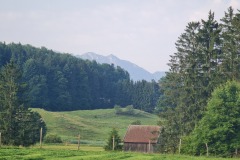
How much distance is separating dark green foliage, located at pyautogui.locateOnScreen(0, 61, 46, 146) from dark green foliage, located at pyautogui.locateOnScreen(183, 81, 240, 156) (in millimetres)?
22738

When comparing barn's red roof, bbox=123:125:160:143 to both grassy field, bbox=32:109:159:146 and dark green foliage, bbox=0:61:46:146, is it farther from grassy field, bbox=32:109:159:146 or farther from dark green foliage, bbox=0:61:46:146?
grassy field, bbox=32:109:159:146

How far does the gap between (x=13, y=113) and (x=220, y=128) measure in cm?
2844

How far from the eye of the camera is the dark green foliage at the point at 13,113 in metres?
55.9

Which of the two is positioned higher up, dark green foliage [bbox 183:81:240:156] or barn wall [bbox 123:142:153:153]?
dark green foliage [bbox 183:81:240:156]

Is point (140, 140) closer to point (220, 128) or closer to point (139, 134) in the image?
point (139, 134)

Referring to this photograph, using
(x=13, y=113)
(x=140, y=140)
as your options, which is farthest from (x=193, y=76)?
(x=13, y=113)

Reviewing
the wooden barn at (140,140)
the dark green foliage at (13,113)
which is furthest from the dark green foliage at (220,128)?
the wooden barn at (140,140)

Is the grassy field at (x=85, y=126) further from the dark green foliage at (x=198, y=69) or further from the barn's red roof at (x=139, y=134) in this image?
the dark green foliage at (x=198, y=69)

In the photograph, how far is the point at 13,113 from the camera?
5781cm

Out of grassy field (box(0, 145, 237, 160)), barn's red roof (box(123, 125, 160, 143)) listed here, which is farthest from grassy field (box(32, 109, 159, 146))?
grassy field (box(0, 145, 237, 160))

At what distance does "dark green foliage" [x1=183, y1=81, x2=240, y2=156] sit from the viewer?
4788 centimetres

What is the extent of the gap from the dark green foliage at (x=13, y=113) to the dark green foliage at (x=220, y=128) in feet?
74.6

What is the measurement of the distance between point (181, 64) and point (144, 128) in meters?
19.6

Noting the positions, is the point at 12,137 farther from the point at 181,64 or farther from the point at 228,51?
the point at 228,51
